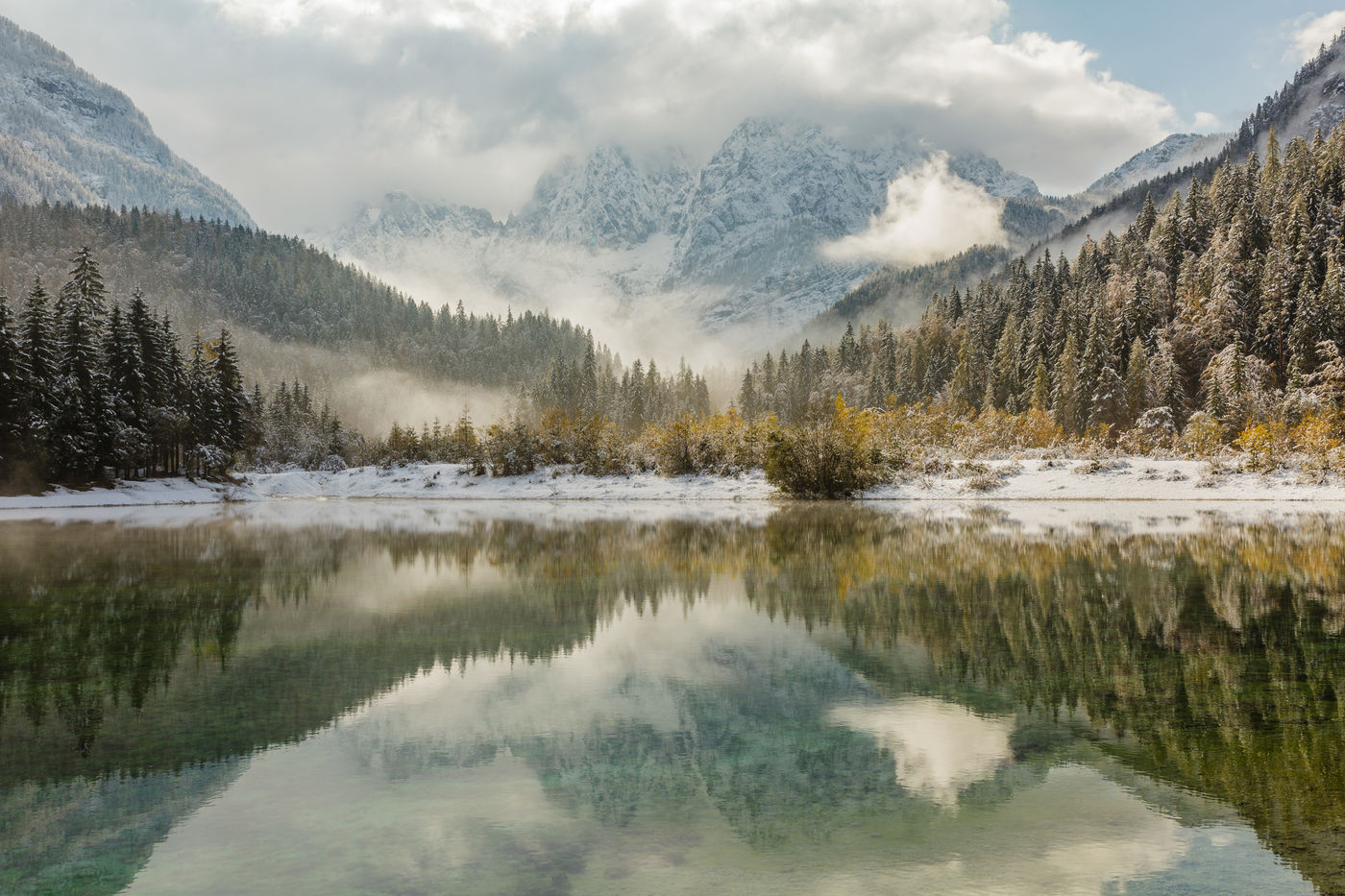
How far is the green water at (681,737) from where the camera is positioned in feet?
18.2

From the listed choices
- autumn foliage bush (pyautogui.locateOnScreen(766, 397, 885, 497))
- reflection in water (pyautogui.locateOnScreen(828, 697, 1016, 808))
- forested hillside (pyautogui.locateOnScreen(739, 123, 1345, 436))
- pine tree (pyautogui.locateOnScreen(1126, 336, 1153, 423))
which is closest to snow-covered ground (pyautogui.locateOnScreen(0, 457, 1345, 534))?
autumn foliage bush (pyautogui.locateOnScreen(766, 397, 885, 497))

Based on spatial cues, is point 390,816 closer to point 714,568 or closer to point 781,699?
point 781,699

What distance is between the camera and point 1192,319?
86.8 metres

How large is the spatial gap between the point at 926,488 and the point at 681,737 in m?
54.4

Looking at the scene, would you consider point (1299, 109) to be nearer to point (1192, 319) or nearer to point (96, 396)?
point (1192, 319)

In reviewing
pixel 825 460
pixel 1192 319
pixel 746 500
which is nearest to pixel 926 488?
pixel 825 460

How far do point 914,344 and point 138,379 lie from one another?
10804 centimetres

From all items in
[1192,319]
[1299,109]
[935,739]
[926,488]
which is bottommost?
[935,739]

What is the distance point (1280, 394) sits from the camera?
70500mm

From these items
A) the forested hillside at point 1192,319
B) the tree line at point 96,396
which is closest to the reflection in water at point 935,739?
the tree line at point 96,396

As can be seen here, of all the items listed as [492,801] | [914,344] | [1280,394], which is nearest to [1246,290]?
[1280,394]

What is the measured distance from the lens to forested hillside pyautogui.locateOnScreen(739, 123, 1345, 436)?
72.2 m

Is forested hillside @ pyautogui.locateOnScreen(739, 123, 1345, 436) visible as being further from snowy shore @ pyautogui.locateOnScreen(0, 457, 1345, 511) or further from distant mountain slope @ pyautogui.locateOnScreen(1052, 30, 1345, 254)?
distant mountain slope @ pyautogui.locateOnScreen(1052, 30, 1345, 254)

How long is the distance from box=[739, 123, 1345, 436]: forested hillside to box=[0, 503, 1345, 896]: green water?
66.7 meters
